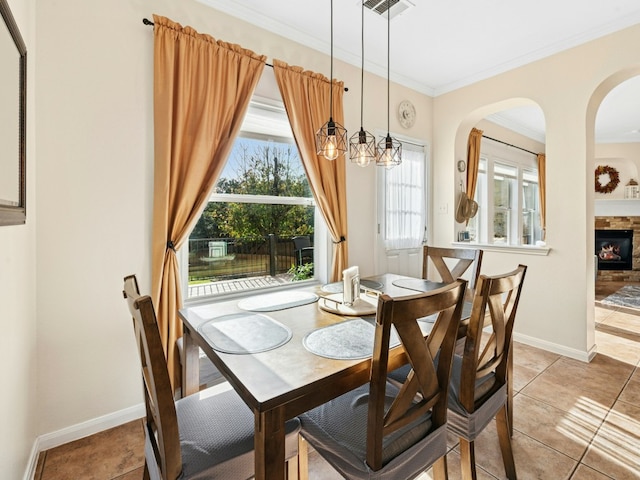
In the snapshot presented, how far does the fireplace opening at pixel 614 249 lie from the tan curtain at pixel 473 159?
13.1ft

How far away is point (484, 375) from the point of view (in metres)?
1.35

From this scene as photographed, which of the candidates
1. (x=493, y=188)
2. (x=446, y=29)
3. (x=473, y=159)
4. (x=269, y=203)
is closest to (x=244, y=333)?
(x=269, y=203)

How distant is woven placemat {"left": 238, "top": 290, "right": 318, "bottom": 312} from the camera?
1731 mm

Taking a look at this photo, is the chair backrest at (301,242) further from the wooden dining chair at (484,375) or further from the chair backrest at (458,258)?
the wooden dining chair at (484,375)

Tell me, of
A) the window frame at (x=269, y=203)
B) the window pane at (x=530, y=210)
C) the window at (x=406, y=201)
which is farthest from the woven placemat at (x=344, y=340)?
the window pane at (x=530, y=210)

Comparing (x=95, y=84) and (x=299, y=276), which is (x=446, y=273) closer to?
(x=299, y=276)

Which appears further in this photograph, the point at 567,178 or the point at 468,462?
the point at 567,178

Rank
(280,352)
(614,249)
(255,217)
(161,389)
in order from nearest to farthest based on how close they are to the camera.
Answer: (161,389)
(280,352)
(255,217)
(614,249)

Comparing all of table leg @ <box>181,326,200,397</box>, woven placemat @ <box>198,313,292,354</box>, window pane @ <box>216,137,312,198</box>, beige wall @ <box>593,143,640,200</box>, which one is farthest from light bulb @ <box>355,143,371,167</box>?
beige wall @ <box>593,143,640,200</box>

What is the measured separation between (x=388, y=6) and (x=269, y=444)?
2.73 metres

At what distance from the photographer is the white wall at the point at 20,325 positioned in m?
1.18

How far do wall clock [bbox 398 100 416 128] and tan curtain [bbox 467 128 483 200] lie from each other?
1.21 metres

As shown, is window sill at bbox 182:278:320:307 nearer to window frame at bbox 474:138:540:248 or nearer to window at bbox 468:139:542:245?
window at bbox 468:139:542:245

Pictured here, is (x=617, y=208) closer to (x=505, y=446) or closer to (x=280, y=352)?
(x=505, y=446)
